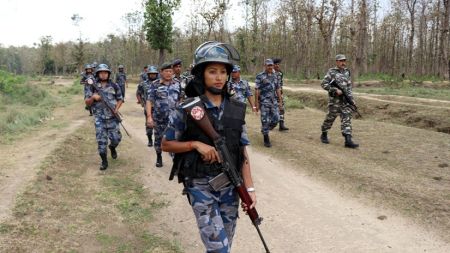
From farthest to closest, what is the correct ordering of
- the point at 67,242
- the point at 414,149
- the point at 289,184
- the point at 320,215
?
the point at 414,149 → the point at 289,184 → the point at 320,215 → the point at 67,242

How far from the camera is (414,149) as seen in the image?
9211 millimetres

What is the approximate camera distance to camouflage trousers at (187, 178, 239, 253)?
2.83 m

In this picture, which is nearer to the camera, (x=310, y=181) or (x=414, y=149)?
(x=310, y=181)

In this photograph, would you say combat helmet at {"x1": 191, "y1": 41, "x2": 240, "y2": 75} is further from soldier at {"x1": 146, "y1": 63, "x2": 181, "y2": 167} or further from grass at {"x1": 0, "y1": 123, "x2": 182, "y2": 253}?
soldier at {"x1": 146, "y1": 63, "x2": 181, "y2": 167}

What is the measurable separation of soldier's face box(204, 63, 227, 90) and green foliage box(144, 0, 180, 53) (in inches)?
900

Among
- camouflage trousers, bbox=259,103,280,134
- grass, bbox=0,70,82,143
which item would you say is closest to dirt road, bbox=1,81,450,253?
camouflage trousers, bbox=259,103,280,134

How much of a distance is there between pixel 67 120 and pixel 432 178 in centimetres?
1140

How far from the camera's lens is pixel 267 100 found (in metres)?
9.80

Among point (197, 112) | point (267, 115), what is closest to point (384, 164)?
point (267, 115)

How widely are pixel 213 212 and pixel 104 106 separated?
541 centimetres

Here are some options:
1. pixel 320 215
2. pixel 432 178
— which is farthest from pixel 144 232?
pixel 432 178

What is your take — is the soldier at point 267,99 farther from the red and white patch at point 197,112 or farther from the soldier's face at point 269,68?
the red and white patch at point 197,112

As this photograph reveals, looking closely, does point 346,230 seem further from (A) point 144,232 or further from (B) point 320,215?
(A) point 144,232

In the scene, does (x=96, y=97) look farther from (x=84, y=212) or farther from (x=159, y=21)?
(x=159, y=21)
